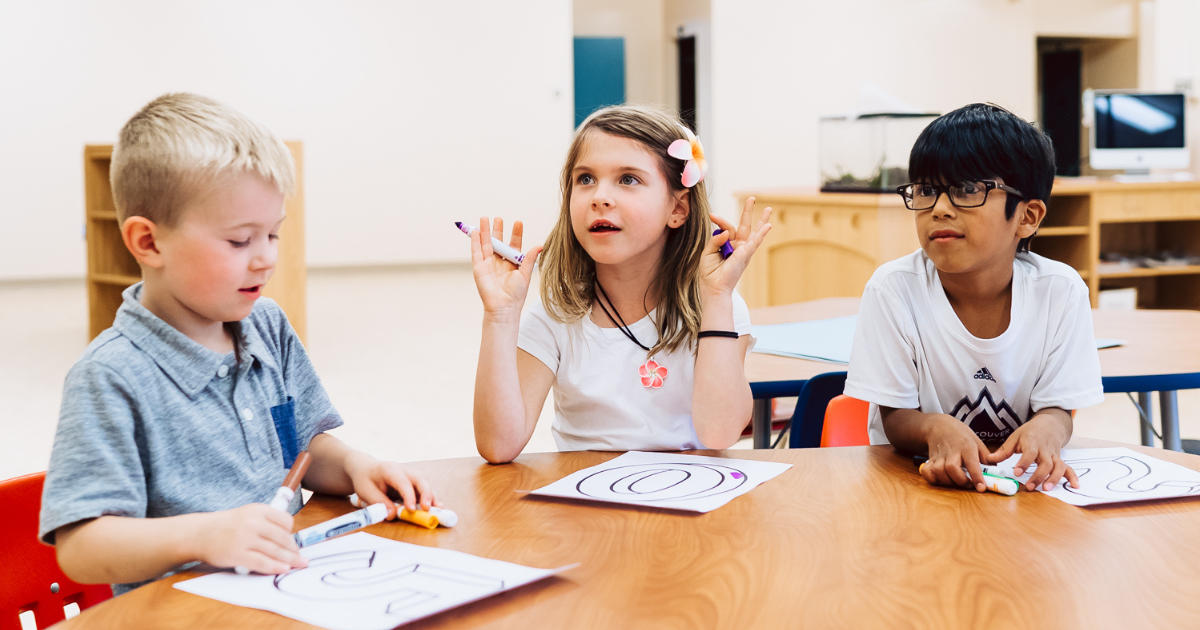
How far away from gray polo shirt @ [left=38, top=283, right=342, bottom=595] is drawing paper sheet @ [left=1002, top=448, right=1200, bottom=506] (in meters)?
0.79

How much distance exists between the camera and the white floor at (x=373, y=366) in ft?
11.3

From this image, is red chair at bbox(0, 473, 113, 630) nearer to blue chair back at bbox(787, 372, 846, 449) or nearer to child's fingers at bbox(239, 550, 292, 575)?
child's fingers at bbox(239, 550, 292, 575)

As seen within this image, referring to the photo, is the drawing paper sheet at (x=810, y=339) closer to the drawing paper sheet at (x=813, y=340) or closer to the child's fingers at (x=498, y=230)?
the drawing paper sheet at (x=813, y=340)

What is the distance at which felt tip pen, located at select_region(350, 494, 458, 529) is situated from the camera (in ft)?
2.88

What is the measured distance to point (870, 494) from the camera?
972 mm

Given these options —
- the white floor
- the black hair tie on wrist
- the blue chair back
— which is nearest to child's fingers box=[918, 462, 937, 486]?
the black hair tie on wrist

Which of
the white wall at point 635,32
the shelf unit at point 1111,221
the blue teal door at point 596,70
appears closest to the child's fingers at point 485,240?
the shelf unit at point 1111,221

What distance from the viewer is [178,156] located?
0.85 meters

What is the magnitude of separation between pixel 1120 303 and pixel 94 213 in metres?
5.60

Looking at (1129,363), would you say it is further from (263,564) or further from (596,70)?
(596,70)

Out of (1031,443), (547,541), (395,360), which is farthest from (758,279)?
(547,541)

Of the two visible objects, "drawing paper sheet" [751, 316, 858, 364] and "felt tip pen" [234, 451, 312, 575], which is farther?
"drawing paper sheet" [751, 316, 858, 364]

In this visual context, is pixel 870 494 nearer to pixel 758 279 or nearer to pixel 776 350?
pixel 776 350

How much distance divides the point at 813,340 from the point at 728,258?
81 centimetres
